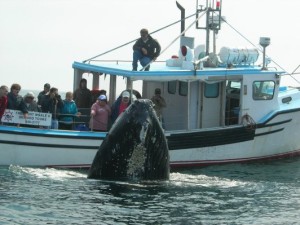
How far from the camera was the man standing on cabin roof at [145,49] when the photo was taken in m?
26.2

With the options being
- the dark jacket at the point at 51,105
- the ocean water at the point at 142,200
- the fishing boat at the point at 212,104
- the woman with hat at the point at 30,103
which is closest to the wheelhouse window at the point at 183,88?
the fishing boat at the point at 212,104

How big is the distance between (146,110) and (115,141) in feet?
3.08

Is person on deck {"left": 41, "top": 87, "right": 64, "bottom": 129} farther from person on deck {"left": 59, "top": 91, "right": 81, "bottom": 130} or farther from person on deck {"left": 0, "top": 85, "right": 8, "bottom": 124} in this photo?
person on deck {"left": 0, "top": 85, "right": 8, "bottom": 124}

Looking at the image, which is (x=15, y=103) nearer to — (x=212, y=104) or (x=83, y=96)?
(x=83, y=96)

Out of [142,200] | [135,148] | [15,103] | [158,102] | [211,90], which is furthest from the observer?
[211,90]

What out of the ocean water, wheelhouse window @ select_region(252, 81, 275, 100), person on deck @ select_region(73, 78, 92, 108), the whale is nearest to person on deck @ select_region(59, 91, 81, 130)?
person on deck @ select_region(73, 78, 92, 108)

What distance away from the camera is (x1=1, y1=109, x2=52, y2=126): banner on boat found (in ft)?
78.9

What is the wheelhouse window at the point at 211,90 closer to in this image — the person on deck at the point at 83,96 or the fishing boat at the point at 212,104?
the fishing boat at the point at 212,104

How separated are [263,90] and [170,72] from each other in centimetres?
337

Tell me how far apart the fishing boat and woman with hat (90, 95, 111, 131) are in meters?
0.55

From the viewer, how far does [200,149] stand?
2634 cm

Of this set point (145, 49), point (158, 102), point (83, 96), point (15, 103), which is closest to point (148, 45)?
point (145, 49)

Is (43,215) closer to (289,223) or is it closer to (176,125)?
(289,223)

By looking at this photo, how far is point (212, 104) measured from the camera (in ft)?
89.0
